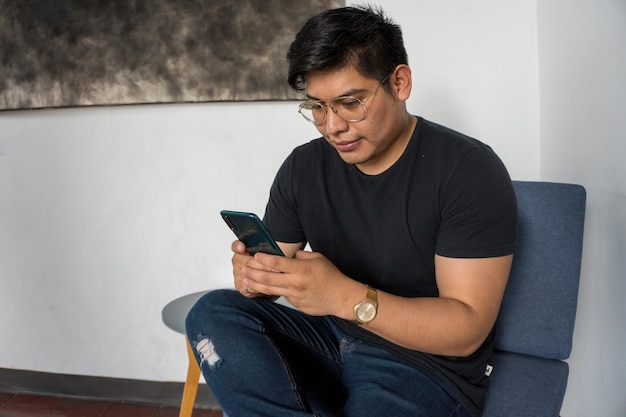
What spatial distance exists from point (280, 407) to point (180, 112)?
4.06 feet

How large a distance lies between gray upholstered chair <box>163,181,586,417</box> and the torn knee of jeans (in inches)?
22.6

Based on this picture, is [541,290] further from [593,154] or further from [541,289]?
[593,154]

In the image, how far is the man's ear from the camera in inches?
49.9

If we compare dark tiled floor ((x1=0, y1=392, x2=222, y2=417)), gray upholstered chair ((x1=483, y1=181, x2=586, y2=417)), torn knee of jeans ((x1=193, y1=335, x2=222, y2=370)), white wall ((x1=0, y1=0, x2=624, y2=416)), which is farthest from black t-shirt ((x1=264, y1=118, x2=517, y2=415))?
dark tiled floor ((x1=0, y1=392, x2=222, y2=417))

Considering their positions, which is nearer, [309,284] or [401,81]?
[309,284]

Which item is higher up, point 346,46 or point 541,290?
point 346,46

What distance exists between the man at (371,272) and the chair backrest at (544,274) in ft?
0.42

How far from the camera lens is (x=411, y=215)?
1276 millimetres

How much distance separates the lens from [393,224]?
130 centimetres

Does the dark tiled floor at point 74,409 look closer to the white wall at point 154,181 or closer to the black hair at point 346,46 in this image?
the white wall at point 154,181

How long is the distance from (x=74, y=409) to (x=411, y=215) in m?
1.64

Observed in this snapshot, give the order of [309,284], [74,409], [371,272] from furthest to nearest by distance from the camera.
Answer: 1. [74,409]
2. [371,272]
3. [309,284]

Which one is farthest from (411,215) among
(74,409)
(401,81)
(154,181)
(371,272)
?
(74,409)

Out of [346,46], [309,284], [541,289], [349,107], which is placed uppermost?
[346,46]
